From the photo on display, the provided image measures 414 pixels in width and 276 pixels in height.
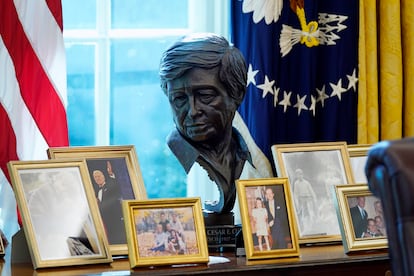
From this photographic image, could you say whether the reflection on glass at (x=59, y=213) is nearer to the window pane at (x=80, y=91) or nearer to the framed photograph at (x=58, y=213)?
the framed photograph at (x=58, y=213)

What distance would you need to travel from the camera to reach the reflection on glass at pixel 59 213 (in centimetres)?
221

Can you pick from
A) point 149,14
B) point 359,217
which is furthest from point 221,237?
point 149,14

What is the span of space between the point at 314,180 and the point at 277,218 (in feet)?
0.90

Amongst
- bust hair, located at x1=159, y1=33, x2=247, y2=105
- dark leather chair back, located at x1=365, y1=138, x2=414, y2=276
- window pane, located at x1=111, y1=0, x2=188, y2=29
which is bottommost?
dark leather chair back, located at x1=365, y1=138, x2=414, y2=276

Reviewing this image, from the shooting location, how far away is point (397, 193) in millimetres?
1343

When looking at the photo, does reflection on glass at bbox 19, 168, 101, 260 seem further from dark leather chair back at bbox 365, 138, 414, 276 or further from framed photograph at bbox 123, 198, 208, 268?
dark leather chair back at bbox 365, 138, 414, 276

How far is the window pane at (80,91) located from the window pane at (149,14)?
146mm

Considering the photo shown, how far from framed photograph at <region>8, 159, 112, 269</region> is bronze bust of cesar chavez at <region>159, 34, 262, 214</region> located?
1.14 ft

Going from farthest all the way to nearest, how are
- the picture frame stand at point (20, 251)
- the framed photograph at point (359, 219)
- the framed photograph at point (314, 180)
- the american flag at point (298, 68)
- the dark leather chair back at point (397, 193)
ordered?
the american flag at point (298, 68) → the framed photograph at point (314, 180) → the framed photograph at point (359, 219) → the picture frame stand at point (20, 251) → the dark leather chair back at point (397, 193)

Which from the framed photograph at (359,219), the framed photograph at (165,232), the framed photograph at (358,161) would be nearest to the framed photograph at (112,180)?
the framed photograph at (165,232)

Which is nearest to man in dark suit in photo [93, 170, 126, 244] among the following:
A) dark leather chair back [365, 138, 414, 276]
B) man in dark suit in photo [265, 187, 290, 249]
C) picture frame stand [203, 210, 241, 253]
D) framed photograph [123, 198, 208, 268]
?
framed photograph [123, 198, 208, 268]

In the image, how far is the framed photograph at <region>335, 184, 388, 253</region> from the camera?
244 cm

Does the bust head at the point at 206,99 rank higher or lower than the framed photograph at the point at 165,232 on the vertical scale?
higher

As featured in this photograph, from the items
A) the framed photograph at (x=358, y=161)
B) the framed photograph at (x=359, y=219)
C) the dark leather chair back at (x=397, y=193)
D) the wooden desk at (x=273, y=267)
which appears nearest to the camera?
the dark leather chair back at (x=397, y=193)
